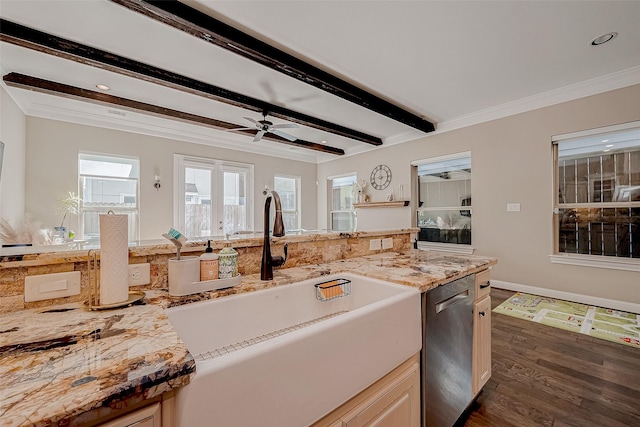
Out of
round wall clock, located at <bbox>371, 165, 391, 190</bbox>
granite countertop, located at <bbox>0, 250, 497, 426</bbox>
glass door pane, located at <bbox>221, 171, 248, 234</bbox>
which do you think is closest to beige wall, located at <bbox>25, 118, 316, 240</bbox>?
glass door pane, located at <bbox>221, 171, 248, 234</bbox>

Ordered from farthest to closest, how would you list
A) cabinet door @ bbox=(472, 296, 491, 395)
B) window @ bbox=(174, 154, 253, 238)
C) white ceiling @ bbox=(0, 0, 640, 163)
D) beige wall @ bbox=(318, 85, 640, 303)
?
window @ bbox=(174, 154, 253, 238)
beige wall @ bbox=(318, 85, 640, 303)
white ceiling @ bbox=(0, 0, 640, 163)
cabinet door @ bbox=(472, 296, 491, 395)

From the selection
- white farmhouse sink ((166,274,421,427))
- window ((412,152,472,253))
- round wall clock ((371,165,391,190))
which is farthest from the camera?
round wall clock ((371,165,391,190))

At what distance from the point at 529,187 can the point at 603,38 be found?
1788mm

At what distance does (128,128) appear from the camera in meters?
4.49

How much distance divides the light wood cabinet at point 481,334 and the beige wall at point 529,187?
8.97 ft

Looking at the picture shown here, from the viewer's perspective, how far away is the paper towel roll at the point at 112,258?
851 millimetres

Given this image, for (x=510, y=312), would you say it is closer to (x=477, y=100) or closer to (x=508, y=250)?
(x=508, y=250)

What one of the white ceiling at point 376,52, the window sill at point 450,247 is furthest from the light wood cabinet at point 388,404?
the window sill at point 450,247

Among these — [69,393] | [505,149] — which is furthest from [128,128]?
[505,149]

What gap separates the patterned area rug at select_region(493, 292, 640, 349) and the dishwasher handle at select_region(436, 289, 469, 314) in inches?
Result: 84.4

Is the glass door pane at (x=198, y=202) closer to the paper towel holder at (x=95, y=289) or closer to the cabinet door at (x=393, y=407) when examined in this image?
the paper towel holder at (x=95, y=289)

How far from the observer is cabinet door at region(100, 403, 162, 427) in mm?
458

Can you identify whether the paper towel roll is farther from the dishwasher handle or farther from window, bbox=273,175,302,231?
window, bbox=273,175,302,231

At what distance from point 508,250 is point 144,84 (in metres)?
5.46
